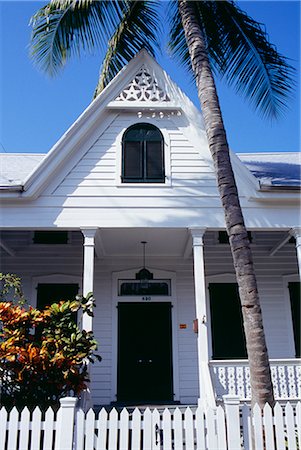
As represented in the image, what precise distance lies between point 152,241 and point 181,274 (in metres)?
1.59

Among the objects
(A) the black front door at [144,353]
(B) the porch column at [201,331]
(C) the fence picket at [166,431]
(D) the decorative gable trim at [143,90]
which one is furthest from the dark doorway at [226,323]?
(C) the fence picket at [166,431]

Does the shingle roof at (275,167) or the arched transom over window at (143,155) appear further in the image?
the shingle roof at (275,167)

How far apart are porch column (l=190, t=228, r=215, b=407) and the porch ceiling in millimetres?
509

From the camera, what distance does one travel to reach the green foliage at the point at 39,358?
20.3 feet

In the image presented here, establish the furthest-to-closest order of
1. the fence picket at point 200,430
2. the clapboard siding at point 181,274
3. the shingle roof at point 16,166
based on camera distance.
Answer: the clapboard siding at point 181,274, the shingle roof at point 16,166, the fence picket at point 200,430

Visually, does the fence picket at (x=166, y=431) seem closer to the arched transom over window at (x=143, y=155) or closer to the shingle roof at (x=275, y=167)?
the arched transom over window at (x=143, y=155)

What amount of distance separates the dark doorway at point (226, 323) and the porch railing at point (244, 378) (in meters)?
2.00

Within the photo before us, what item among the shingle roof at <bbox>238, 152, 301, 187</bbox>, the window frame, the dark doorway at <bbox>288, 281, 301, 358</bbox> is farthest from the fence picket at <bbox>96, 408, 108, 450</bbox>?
the dark doorway at <bbox>288, 281, 301, 358</bbox>

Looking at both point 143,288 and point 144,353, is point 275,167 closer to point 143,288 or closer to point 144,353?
point 143,288

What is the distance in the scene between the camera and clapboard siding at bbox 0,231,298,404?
375 inches

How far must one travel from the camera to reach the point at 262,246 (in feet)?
33.8

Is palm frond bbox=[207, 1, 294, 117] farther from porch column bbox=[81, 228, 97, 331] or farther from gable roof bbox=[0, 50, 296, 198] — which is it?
porch column bbox=[81, 228, 97, 331]

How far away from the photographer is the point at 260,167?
34.9 ft

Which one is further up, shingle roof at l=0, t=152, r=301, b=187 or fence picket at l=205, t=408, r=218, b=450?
shingle roof at l=0, t=152, r=301, b=187
